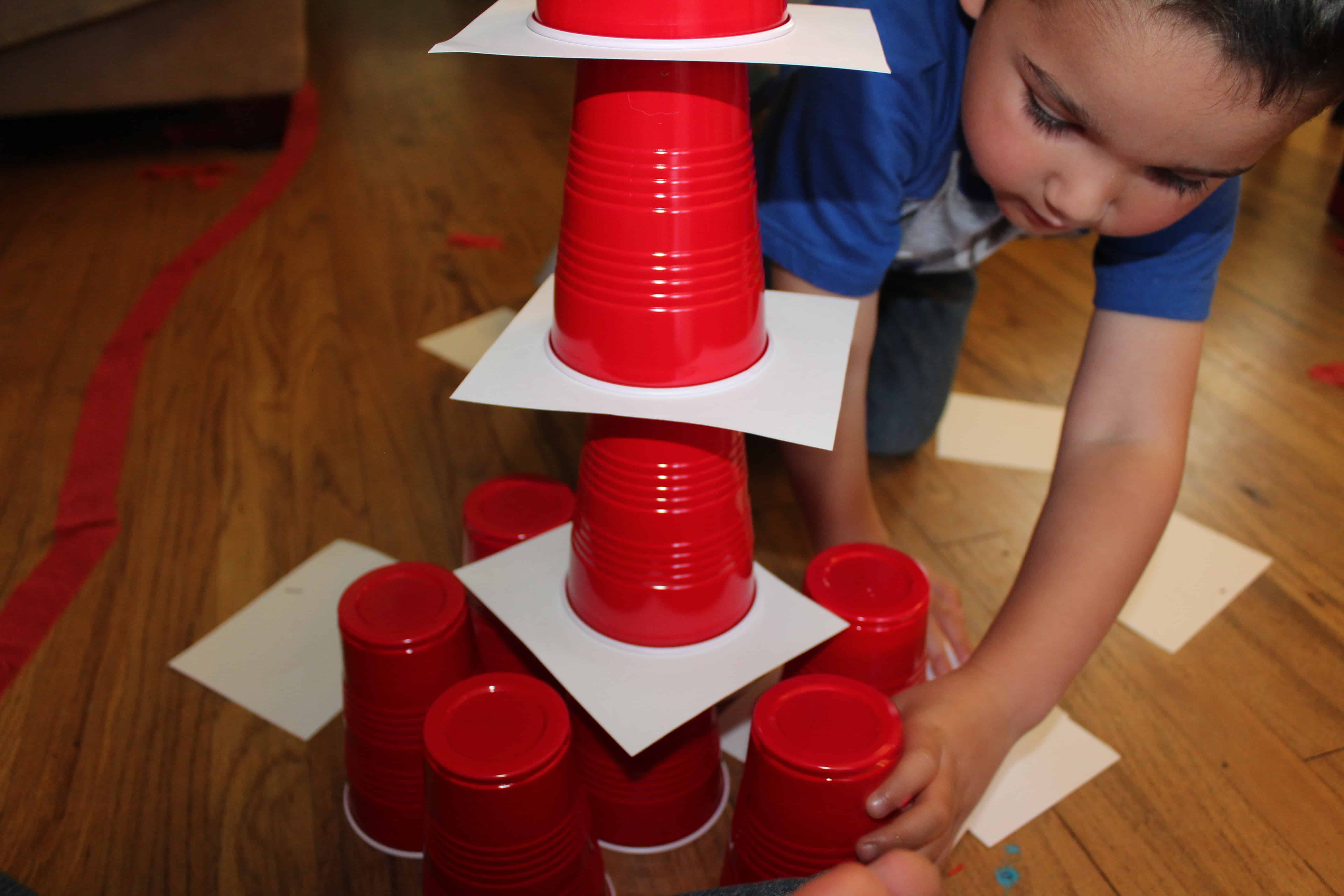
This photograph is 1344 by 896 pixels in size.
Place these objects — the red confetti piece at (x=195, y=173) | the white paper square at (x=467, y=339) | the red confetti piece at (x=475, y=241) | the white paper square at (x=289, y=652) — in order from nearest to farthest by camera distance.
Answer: the white paper square at (x=289, y=652) → the white paper square at (x=467, y=339) → the red confetti piece at (x=475, y=241) → the red confetti piece at (x=195, y=173)

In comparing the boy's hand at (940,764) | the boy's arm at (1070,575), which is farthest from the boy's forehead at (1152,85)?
the boy's hand at (940,764)

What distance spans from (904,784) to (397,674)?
1.02ft

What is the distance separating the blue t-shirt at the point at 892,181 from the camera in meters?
0.73

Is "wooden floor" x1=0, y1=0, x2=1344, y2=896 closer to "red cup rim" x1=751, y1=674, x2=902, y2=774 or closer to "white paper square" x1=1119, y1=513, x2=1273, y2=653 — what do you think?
"white paper square" x1=1119, y1=513, x2=1273, y2=653

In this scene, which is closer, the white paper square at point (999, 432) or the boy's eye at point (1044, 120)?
the boy's eye at point (1044, 120)

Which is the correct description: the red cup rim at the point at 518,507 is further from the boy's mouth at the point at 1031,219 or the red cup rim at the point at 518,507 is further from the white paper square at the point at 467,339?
the white paper square at the point at 467,339

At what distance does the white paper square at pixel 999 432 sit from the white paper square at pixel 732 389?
23.3 inches

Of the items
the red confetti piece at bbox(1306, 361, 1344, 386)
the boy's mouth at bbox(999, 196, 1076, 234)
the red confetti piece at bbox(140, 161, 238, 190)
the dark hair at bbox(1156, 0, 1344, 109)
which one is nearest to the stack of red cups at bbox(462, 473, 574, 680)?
the boy's mouth at bbox(999, 196, 1076, 234)

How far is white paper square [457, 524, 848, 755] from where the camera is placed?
593 mm

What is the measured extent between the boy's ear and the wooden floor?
1.65 ft

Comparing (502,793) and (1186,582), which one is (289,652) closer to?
(502,793)

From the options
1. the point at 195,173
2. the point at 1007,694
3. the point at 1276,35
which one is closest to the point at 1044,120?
the point at 1276,35

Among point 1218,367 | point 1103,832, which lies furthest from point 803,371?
point 1218,367

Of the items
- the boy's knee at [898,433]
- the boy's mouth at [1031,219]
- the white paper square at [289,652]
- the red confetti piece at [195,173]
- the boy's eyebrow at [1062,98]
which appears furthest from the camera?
the red confetti piece at [195,173]
